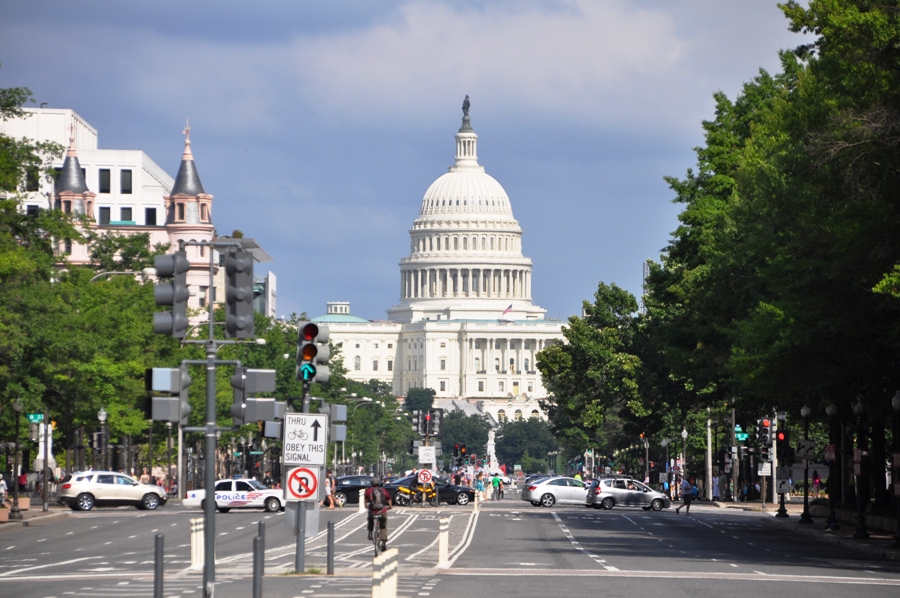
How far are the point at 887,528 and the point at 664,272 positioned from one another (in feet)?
73.0

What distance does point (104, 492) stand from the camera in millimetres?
63125

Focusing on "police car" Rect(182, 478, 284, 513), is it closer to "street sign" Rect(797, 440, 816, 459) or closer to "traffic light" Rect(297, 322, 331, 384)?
"street sign" Rect(797, 440, 816, 459)

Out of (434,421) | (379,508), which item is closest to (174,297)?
(379,508)

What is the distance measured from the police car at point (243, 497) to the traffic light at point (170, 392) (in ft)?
143

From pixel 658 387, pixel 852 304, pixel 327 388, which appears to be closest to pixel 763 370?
pixel 852 304

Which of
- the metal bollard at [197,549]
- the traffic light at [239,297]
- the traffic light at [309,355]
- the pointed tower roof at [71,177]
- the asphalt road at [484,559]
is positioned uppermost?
the pointed tower roof at [71,177]

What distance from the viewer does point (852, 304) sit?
36.6 m

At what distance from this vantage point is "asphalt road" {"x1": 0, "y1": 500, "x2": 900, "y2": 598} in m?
26.0

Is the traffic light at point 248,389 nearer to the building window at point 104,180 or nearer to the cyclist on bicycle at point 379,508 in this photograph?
the cyclist on bicycle at point 379,508

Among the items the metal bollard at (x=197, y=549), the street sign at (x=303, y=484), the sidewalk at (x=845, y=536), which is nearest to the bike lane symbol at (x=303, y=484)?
the street sign at (x=303, y=484)

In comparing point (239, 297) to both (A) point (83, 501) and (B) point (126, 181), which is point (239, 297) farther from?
Result: (B) point (126, 181)

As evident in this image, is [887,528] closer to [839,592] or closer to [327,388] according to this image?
[839,592]

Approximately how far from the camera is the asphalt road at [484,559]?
2605 centimetres

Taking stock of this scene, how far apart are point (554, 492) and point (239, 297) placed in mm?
54336
